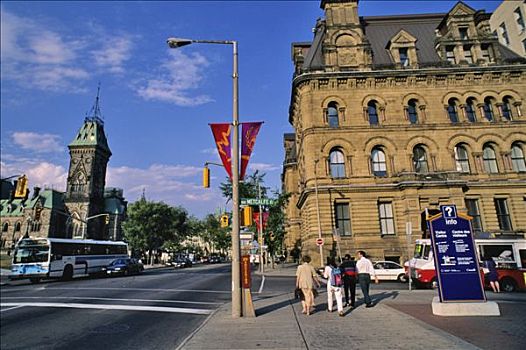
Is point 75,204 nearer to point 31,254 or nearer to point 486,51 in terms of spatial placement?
point 31,254

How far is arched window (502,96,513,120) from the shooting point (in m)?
31.0

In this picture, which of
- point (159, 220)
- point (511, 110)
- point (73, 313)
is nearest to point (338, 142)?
point (511, 110)

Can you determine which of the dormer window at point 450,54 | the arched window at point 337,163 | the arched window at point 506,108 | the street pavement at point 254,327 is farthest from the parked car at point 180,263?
the arched window at point 506,108

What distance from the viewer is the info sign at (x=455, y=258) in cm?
938

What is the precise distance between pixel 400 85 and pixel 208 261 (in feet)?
208

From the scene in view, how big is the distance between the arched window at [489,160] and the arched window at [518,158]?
1.58 metres

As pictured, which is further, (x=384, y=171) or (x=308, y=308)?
(x=384, y=171)

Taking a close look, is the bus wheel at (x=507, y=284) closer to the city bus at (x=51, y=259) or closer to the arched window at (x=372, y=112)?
the arched window at (x=372, y=112)

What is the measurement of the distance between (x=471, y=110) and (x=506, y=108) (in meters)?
3.36

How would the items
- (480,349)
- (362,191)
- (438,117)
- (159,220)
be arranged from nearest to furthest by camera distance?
(480,349), (362,191), (438,117), (159,220)

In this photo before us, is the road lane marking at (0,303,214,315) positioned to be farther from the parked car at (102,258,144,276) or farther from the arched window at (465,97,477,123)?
the arched window at (465,97,477,123)

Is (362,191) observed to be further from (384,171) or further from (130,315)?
(130,315)

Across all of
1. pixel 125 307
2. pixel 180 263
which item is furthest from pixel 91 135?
pixel 125 307

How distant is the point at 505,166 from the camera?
96.4 feet
